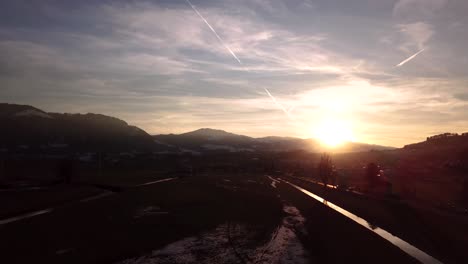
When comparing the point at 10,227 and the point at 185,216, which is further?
the point at 185,216

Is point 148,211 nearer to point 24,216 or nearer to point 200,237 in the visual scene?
point 24,216

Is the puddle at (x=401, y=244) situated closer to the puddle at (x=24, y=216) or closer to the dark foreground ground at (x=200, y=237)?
the dark foreground ground at (x=200, y=237)

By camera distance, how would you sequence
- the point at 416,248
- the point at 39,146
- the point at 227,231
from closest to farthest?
the point at 416,248, the point at 227,231, the point at 39,146

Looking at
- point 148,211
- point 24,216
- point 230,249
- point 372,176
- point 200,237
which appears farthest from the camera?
point 372,176

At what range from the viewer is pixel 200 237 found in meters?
12.6

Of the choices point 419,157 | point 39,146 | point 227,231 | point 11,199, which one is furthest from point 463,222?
point 39,146

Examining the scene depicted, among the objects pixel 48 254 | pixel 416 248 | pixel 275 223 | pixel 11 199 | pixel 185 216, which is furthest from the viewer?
pixel 11 199

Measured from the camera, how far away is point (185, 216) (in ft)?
58.2

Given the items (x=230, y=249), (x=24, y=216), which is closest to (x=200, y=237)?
(x=230, y=249)

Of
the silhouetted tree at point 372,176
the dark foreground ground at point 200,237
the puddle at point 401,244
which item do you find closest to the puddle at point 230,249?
the dark foreground ground at point 200,237

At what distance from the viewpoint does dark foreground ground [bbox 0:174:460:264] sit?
9.90 meters

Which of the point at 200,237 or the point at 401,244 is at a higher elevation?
the point at 401,244

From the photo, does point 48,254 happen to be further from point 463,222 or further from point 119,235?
point 463,222

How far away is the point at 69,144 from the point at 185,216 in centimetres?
18203
